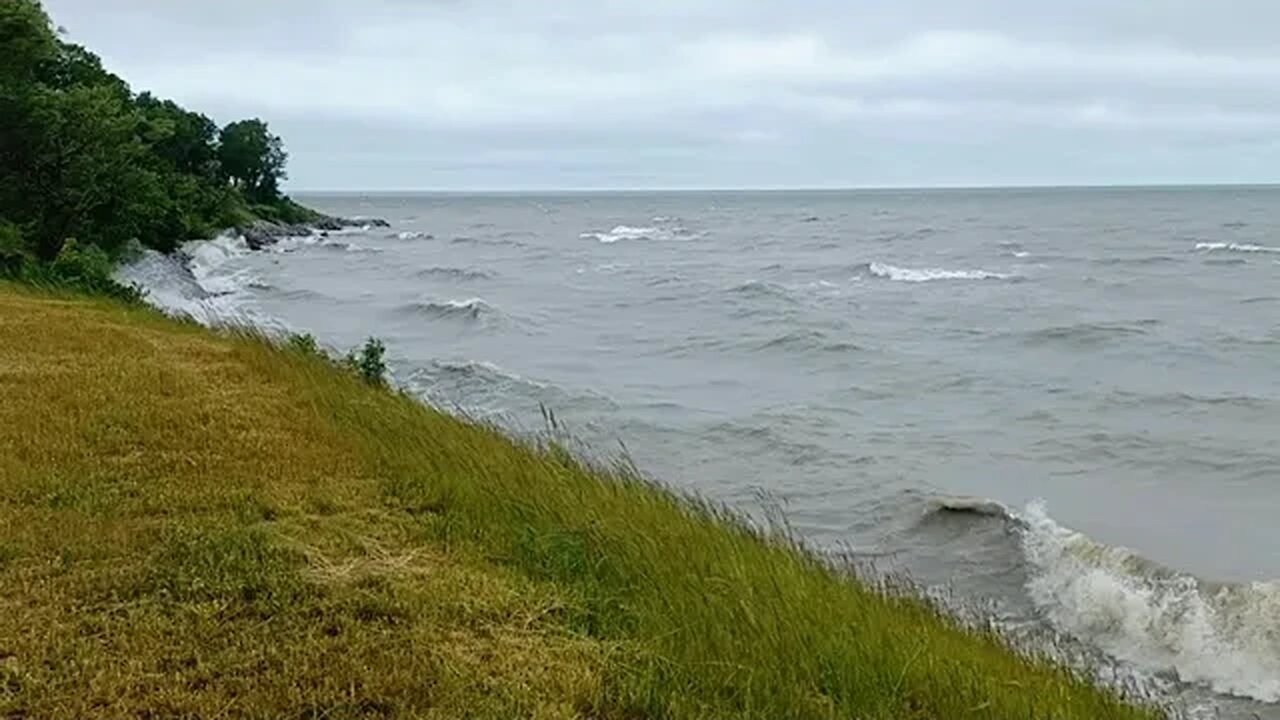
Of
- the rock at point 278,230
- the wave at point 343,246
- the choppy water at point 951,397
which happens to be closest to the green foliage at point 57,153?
the choppy water at point 951,397

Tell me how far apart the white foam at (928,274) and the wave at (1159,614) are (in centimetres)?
3405

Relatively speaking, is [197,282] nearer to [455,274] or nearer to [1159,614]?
[455,274]

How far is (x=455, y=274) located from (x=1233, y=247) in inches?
1423

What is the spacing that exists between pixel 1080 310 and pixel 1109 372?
11.2 m

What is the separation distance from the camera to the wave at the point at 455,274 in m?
48.8

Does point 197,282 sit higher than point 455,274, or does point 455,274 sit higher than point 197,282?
point 197,282

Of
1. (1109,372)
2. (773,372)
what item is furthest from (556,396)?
(1109,372)

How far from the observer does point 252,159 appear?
282ft

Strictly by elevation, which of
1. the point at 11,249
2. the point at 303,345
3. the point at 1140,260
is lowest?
the point at 1140,260

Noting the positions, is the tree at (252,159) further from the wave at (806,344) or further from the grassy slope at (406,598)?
the grassy slope at (406,598)

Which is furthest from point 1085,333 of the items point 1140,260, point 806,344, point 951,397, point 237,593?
point 1140,260

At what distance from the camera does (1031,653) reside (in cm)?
700

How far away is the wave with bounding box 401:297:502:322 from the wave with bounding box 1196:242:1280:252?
37656mm

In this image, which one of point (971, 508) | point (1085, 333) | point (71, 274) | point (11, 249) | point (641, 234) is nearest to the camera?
point (971, 508)
